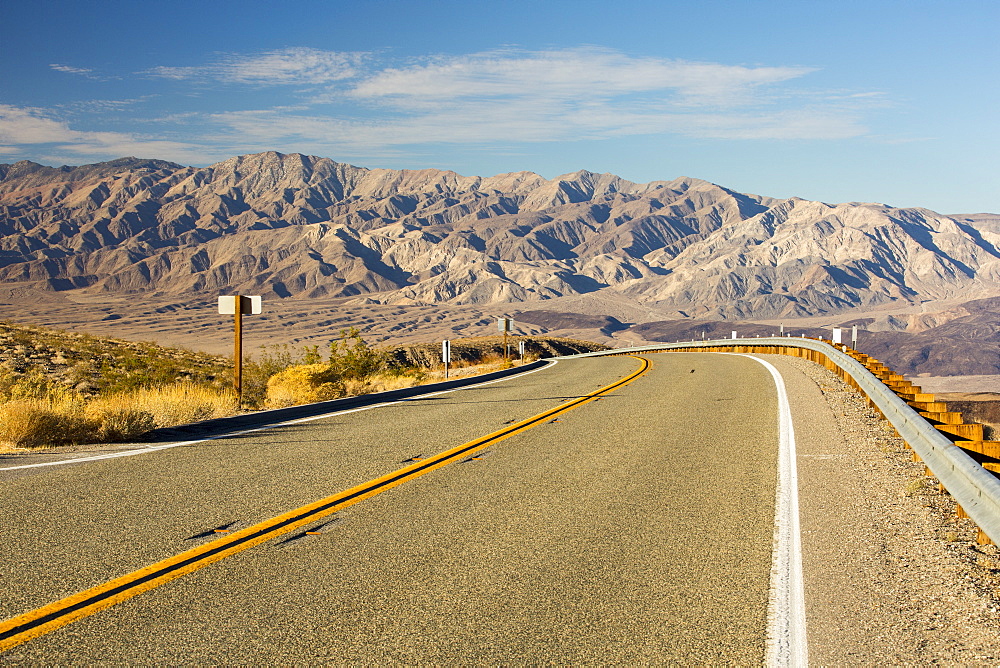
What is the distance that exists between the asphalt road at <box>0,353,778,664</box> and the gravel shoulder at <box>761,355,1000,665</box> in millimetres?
379

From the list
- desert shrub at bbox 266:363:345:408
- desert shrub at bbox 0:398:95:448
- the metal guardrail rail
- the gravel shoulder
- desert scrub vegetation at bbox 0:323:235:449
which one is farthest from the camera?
desert shrub at bbox 266:363:345:408

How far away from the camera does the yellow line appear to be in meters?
4.41

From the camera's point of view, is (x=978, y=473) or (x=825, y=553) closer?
(x=978, y=473)

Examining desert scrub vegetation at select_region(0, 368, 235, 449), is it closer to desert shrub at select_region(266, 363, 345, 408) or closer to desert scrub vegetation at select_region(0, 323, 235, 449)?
desert scrub vegetation at select_region(0, 323, 235, 449)

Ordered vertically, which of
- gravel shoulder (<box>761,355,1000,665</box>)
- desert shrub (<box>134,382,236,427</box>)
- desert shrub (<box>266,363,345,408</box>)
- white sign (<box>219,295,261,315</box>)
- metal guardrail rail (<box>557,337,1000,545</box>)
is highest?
white sign (<box>219,295,261,315</box>)

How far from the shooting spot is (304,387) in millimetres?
17156

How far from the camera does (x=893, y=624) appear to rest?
4762 millimetres

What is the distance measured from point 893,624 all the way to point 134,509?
17.6ft

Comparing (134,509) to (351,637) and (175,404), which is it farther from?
(175,404)

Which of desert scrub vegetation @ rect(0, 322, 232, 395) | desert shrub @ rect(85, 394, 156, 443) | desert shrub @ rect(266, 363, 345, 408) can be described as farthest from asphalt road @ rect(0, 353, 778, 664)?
desert scrub vegetation @ rect(0, 322, 232, 395)

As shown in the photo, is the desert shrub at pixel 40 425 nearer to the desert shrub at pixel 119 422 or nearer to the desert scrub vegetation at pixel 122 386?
the desert scrub vegetation at pixel 122 386

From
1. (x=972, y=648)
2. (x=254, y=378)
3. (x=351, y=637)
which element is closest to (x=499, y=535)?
(x=351, y=637)

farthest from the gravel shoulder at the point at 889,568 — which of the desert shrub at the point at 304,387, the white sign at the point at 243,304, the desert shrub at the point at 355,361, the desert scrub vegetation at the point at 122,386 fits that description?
the desert shrub at the point at 355,361

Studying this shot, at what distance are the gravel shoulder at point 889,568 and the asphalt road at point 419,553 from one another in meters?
0.38
